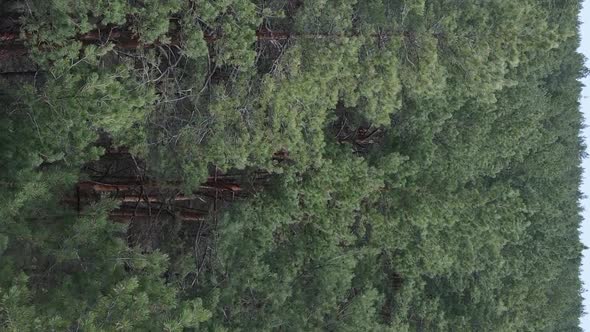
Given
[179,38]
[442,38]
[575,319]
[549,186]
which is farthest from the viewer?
[575,319]

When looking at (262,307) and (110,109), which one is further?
(262,307)

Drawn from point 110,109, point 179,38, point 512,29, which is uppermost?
point 512,29

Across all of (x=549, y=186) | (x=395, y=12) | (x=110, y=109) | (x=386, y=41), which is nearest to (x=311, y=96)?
(x=386, y=41)

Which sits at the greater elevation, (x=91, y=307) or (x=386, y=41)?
(x=386, y=41)

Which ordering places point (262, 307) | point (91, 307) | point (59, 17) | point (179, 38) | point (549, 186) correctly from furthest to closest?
point (549, 186), point (262, 307), point (179, 38), point (59, 17), point (91, 307)

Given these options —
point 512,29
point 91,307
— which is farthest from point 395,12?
point 91,307

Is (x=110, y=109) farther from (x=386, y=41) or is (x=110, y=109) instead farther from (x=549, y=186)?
(x=549, y=186)

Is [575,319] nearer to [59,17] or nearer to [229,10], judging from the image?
[229,10]
